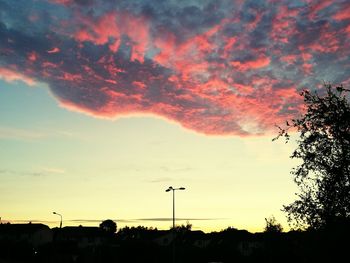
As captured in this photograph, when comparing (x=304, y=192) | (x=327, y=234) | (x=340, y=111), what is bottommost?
(x=327, y=234)

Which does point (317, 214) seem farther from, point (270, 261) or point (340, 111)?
point (270, 261)

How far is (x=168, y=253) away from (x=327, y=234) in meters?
48.6

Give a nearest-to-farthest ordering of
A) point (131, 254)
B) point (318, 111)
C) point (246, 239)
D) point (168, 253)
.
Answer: point (318, 111)
point (131, 254)
point (168, 253)
point (246, 239)

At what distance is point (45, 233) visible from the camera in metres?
122

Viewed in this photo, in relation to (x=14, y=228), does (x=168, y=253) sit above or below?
below

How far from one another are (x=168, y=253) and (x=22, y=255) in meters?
29.9

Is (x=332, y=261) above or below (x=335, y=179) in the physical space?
below

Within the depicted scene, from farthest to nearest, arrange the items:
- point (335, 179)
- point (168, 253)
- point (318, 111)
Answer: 1. point (168, 253)
2. point (318, 111)
3. point (335, 179)

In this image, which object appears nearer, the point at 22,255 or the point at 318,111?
the point at 318,111

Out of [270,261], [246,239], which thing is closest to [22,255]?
[270,261]

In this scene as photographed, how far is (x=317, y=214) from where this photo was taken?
79.6 ft

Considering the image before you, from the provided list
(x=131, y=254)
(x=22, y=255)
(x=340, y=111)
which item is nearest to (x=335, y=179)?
(x=340, y=111)

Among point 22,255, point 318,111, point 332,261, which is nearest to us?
point 332,261

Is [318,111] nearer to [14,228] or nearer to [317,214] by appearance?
[317,214]
